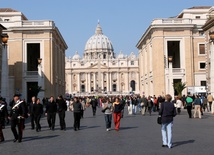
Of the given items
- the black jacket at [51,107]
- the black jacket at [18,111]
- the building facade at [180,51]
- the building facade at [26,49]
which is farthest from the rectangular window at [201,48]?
the black jacket at [18,111]

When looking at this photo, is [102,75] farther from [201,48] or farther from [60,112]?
[60,112]

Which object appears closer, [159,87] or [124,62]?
[159,87]

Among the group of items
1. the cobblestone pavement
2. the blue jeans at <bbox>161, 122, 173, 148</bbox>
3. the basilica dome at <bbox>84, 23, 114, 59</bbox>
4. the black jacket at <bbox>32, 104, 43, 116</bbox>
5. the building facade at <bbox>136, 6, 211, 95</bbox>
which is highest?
the basilica dome at <bbox>84, 23, 114, 59</bbox>

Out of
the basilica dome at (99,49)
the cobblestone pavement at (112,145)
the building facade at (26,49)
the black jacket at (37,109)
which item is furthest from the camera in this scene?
the basilica dome at (99,49)

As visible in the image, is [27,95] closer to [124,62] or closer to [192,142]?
[192,142]

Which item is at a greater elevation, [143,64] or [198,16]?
[198,16]

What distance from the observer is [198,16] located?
58.9 metres

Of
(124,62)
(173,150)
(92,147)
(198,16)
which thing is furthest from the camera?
(124,62)

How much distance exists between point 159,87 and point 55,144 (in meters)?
41.8

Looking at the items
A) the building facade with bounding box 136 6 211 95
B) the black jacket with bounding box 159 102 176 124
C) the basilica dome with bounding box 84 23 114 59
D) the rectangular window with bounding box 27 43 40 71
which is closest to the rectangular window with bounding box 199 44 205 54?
the building facade with bounding box 136 6 211 95

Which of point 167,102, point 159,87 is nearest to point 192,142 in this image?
point 167,102

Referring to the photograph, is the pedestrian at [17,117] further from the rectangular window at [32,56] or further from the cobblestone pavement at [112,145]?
the rectangular window at [32,56]

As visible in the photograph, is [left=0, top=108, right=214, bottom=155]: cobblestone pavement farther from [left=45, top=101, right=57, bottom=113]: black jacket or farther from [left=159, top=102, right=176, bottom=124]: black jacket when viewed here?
[left=45, top=101, right=57, bottom=113]: black jacket

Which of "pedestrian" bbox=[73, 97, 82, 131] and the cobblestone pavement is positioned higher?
"pedestrian" bbox=[73, 97, 82, 131]
